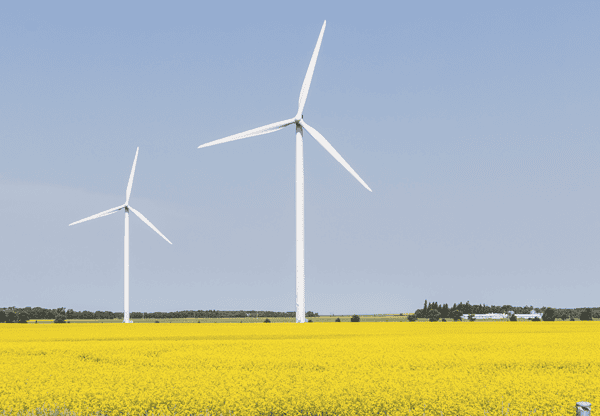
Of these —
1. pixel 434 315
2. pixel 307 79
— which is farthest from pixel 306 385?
pixel 434 315

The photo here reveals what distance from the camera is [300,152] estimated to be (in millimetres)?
67750

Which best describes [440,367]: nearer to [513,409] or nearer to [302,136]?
[513,409]

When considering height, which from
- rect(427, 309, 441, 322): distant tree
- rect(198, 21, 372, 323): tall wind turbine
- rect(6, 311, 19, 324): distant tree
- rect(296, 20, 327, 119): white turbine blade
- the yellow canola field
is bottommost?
rect(427, 309, 441, 322): distant tree

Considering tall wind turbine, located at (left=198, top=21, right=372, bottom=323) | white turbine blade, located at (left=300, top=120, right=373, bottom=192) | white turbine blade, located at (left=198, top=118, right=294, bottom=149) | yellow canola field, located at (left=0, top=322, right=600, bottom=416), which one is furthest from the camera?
white turbine blade, located at (left=198, top=118, right=294, bottom=149)

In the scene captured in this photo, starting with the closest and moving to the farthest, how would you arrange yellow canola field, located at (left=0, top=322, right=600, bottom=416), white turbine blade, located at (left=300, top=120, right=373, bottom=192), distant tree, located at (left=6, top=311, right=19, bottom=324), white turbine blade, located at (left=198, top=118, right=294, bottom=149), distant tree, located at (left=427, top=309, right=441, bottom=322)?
yellow canola field, located at (left=0, top=322, right=600, bottom=416) → white turbine blade, located at (left=300, top=120, right=373, bottom=192) → white turbine blade, located at (left=198, top=118, right=294, bottom=149) → distant tree, located at (left=6, top=311, right=19, bottom=324) → distant tree, located at (left=427, top=309, right=441, bottom=322)

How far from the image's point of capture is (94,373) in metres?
25.2

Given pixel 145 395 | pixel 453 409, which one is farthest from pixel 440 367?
pixel 145 395

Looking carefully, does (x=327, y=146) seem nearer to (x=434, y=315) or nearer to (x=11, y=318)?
(x=11, y=318)

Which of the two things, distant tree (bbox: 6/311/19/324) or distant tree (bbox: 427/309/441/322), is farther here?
distant tree (bbox: 427/309/441/322)

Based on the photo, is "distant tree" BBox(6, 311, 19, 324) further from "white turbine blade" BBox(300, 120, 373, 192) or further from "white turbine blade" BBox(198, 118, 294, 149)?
"white turbine blade" BBox(300, 120, 373, 192)

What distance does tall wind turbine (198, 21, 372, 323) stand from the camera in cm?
6481

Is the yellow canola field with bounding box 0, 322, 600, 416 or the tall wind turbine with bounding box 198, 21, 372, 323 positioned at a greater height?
the tall wind turbine with bounding box 198, 21, 372, 323

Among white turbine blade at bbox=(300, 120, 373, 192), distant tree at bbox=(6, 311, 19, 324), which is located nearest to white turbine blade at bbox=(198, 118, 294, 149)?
white turbine blade at bbox=(300, 120, 373, 192)

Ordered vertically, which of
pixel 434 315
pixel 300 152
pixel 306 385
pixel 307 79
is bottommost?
pixel 434 315
